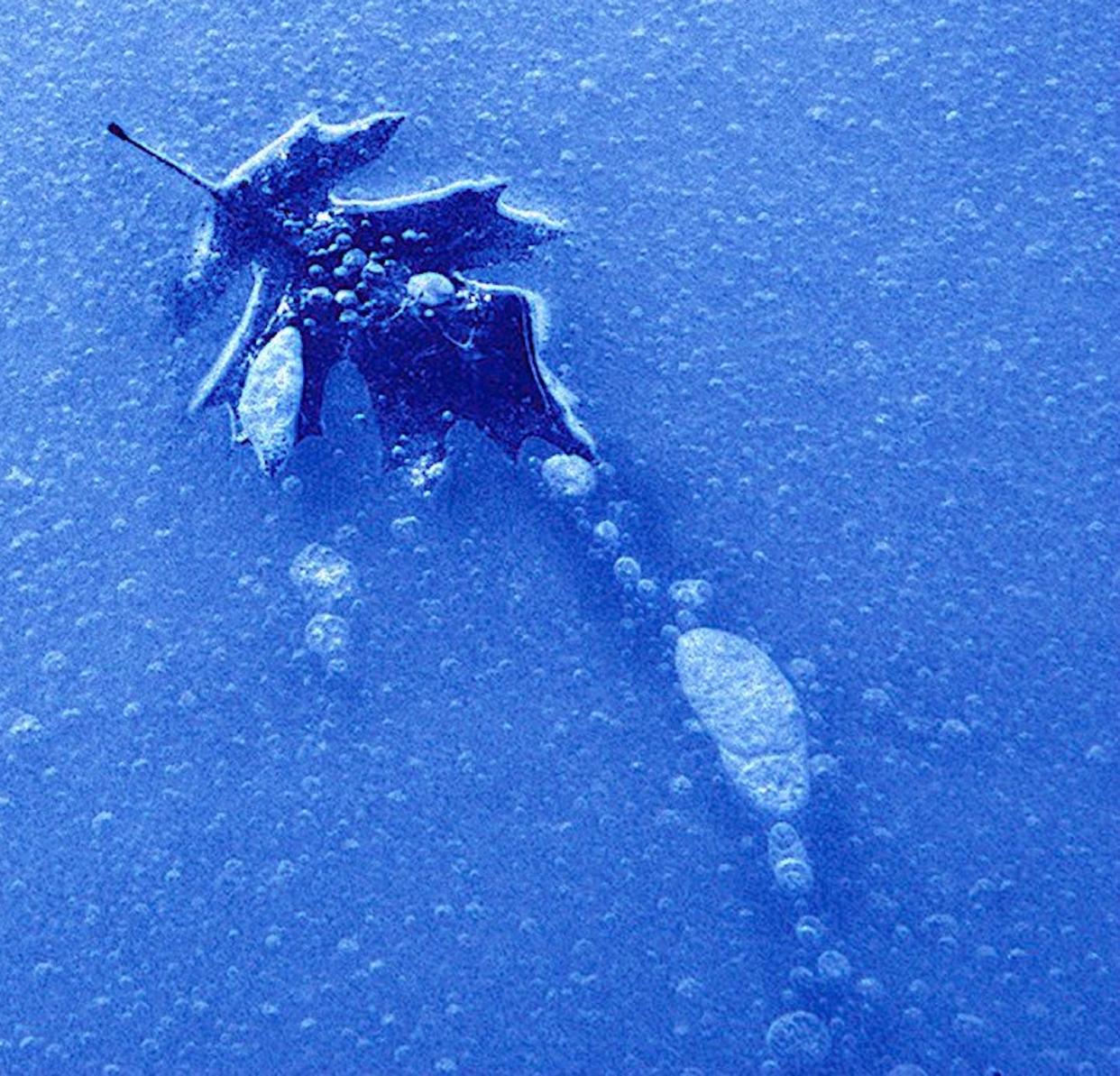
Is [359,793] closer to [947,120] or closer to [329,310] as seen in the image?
[329,310]

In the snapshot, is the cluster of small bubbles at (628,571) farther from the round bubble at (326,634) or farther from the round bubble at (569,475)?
the round bubble at (326,634)

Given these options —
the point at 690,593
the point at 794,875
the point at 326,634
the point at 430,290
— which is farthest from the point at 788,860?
the point at 430,290

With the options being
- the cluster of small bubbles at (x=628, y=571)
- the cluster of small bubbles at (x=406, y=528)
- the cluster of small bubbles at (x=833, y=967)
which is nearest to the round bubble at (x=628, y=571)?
the cluster of small bubbles at (x=628, y=571)

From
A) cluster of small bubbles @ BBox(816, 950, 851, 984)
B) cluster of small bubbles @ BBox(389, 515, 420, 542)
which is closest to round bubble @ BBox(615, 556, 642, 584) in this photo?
cluster of small bubbles @ BBox(389, 515, 420, 542)

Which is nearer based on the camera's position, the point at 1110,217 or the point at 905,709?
the point at 905,709

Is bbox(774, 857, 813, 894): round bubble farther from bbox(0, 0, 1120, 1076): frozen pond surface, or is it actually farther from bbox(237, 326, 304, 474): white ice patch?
bbox(237, 326, 304, 474): white ice patch

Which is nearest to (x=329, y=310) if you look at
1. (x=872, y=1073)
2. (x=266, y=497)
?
(x=266, y=497)
